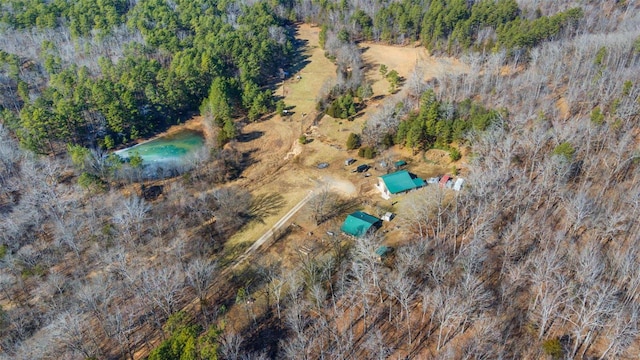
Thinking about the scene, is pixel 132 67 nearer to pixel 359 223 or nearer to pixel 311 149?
pixel 311 149

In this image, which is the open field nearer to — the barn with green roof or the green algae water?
the barn with green roof

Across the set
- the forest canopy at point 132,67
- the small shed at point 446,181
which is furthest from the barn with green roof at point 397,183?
the forest canopy at point 132,67

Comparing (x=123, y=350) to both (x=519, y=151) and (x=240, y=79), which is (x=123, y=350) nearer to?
(x=519, y=151)

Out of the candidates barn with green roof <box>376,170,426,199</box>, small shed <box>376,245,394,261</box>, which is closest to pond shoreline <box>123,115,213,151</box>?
barn with green roof <box>376,170,426,199</box>

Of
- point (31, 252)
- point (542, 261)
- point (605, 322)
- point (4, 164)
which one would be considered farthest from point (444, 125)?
point (4, 164)

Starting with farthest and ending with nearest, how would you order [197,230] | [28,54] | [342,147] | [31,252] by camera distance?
[28,54]
[342,147]
[197,230]
[31,252]
